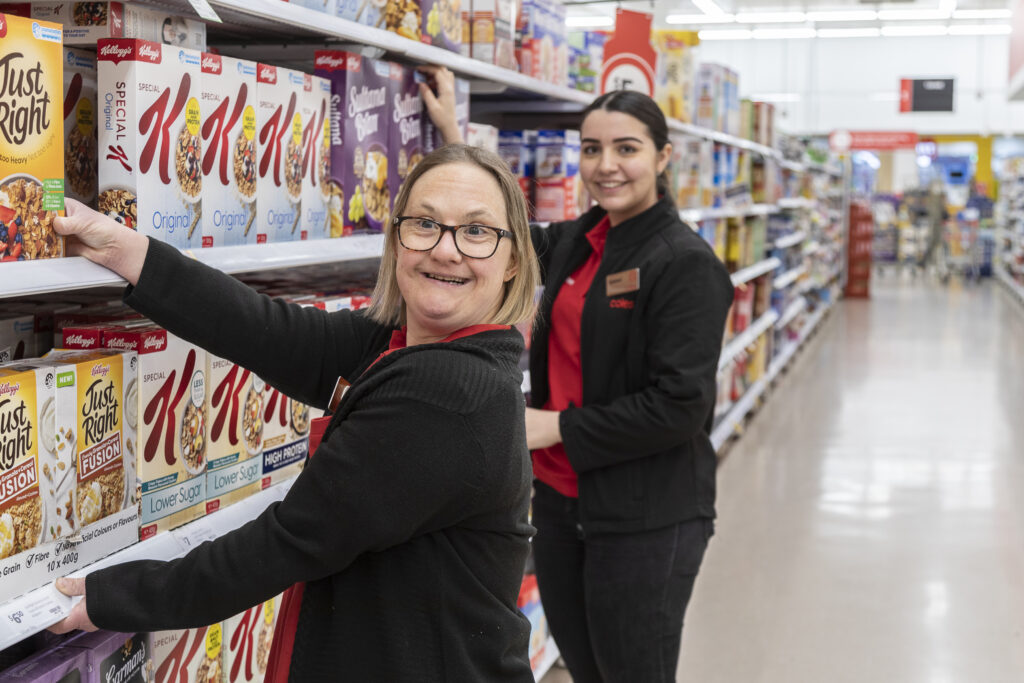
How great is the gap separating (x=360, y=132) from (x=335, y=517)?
3.63 ft

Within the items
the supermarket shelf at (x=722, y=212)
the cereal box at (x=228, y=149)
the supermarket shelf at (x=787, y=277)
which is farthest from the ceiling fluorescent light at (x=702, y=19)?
the cereal box at (x=228, y=149)

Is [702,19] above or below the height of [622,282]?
above

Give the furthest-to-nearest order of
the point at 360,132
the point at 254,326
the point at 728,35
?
the point at 728,35
the point at 360,132
the point at 254,326

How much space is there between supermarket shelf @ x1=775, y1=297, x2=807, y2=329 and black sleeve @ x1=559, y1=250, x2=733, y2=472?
7267 millimetres

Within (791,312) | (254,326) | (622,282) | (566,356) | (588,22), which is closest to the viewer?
(254,326)

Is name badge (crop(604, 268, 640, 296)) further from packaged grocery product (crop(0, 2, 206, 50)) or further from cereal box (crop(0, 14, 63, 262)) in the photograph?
cereal box (crop(0, 14, 63, 262))

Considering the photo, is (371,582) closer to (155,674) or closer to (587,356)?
(155,674)

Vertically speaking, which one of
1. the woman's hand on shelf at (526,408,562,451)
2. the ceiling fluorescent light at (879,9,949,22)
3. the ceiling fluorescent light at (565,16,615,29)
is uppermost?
the ceiling fluorescent light at (879,9,949,22)

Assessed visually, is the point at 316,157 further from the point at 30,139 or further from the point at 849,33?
the point at 849,33

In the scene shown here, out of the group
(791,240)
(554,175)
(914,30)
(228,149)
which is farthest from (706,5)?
(914,30)

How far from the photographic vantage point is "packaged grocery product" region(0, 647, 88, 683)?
1448 mm

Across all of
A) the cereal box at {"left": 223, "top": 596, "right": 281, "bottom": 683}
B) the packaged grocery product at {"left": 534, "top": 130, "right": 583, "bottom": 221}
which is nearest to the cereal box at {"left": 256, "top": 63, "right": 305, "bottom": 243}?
the cereal box at {"left": 223, "top": 596, "right": 281, "bottom": 683}

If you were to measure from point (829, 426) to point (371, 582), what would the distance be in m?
7.14

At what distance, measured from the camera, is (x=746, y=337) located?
7223 millimetres
